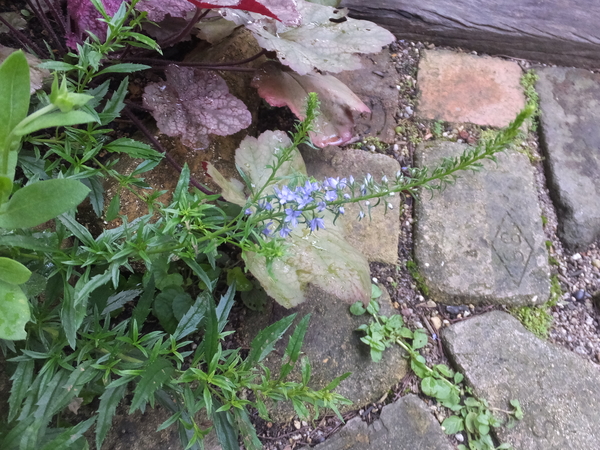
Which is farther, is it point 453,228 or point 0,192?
point 453,228

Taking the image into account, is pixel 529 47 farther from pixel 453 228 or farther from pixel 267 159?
pixel 267 159

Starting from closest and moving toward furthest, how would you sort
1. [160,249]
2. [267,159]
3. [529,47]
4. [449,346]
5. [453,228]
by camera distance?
[160,249], [267,159], [449,346], [453,228], [529,47]

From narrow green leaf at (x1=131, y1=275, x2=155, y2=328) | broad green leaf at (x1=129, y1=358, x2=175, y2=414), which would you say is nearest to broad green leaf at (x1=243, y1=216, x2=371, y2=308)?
narrow green leaf at (x1=131, y1=275, x2=155, y2=328)

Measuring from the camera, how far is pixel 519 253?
5.96ft

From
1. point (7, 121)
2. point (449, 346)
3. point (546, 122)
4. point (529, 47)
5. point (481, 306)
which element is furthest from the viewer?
point (529, 47)

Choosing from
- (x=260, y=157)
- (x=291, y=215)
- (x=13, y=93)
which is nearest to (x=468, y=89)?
(x=260, y=157)

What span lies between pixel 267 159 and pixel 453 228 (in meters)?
0.88

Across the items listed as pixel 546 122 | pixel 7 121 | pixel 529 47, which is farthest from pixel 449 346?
pixel 529 47

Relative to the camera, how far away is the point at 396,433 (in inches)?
55.4

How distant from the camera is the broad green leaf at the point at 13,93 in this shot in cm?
65

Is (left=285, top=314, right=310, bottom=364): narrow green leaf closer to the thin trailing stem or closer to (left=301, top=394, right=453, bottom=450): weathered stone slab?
(left=301, top=394, right=453, bottom=450): weathered stone slab

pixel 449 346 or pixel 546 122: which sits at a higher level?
pixel 546 122

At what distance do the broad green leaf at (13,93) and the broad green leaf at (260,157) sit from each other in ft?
2.52

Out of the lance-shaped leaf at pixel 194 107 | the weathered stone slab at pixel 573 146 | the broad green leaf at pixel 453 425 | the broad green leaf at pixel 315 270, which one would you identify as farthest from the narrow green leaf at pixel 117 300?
the weathered stone slab at pixel 573 146
